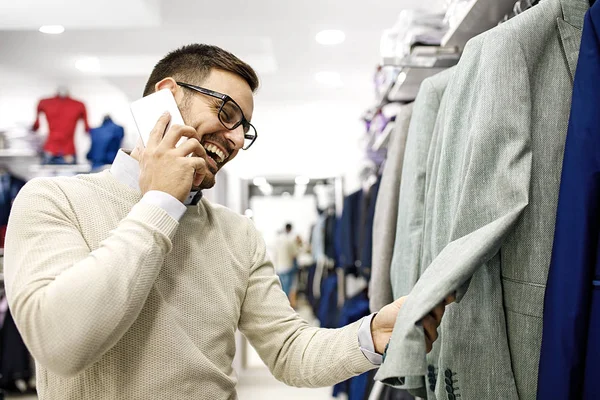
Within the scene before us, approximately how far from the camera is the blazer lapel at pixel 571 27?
100 centimetres

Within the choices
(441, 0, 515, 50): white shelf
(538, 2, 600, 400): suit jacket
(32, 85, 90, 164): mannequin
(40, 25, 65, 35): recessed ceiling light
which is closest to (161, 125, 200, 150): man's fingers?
(538, 2, 600, 400): suit jacket

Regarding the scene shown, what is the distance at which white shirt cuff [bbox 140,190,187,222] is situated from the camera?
95 cm

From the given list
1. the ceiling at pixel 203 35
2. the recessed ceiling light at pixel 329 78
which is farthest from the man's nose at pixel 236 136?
the recessed ceiling light at pixel 329 78

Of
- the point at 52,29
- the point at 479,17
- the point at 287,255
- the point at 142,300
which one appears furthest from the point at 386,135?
the point at 52,29

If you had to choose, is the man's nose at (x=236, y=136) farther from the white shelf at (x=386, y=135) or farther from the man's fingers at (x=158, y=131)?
the white shelf at (x=386, y=135)

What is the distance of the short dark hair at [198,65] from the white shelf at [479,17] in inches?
28.0

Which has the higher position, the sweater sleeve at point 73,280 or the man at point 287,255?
the sweater sleeve at point 73,280

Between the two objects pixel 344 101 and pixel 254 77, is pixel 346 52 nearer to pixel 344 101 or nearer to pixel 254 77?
pixel 344 101

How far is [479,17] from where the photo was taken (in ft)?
5.16


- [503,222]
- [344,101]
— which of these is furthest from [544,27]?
[344,101]

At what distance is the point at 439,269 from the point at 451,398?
0.29m

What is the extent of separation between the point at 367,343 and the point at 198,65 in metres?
0.82

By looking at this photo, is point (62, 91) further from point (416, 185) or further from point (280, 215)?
point (416, 185)

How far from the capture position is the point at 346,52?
4.43 metres
